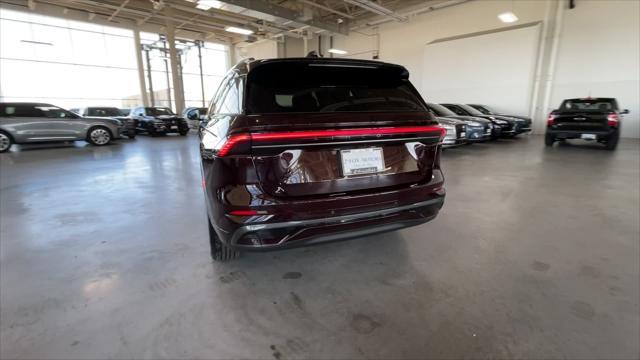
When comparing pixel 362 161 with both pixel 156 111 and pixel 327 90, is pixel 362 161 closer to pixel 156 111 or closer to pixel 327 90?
pixel 327 90

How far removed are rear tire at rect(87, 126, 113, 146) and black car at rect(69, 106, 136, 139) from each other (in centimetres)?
157

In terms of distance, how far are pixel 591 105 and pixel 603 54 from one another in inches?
173

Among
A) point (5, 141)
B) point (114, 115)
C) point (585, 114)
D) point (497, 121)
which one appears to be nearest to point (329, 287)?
point (585, 114)

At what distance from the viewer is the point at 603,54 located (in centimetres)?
1003

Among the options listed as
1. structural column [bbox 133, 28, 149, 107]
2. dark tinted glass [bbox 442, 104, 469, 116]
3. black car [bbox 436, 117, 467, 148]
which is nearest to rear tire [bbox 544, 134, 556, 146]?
dark tinted glass [bbox 442, 104, 469, 116]

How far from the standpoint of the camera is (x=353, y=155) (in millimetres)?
1603

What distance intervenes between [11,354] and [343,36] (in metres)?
18.0

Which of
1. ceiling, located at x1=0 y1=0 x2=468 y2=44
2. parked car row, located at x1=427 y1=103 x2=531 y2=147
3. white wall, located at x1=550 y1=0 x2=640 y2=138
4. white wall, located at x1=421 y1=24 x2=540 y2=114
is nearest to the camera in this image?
parked car row, located at x1=427 y1=103 x2=531 y2=147

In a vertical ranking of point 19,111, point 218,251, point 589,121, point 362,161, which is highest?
point 19,111

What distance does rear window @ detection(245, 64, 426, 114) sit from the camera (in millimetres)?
1698

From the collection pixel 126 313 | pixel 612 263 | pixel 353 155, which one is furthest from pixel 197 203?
pixel 612 263

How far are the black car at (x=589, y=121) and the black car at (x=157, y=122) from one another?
1231 centimetres

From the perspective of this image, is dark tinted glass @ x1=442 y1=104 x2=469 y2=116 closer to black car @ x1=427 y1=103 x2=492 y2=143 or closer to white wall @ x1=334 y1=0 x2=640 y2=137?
black car @ x1=427 y1=103 x2=492 y2=143

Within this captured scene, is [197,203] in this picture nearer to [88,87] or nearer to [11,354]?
[11,354]
